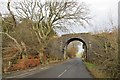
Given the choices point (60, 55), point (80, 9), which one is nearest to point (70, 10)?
point (80, 9)

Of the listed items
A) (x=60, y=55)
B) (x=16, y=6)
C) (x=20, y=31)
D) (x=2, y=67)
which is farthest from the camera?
(x=60, y=55)

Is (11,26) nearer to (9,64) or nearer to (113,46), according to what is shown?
(9,64)

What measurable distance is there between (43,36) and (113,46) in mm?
34412

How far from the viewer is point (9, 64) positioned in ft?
91.6

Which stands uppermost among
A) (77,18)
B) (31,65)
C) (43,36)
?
(77,18)

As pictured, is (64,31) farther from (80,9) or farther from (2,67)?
(2,67)

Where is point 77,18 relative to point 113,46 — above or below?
above

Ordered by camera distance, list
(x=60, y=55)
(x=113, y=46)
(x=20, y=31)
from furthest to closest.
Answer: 1. (x=60, y=55)
2. (x=20, y=31)
3. (x=113, y=46)

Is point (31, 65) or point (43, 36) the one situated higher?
point (43, 36)

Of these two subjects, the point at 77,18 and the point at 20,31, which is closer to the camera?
the point at 20,31

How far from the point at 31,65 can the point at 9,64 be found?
484 inches

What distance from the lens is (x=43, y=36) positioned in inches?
1908

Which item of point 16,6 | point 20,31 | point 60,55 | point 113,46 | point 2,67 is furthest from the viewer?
point 60,55

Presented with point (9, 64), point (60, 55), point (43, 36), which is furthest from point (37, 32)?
point (60, 55)
